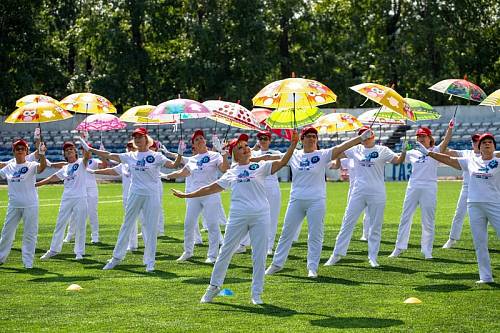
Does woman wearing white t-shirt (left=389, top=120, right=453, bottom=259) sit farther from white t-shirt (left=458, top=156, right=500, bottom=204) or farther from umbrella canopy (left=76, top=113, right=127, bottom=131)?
umbrella canopy (left=76, top=113, right=127, bottom=131)

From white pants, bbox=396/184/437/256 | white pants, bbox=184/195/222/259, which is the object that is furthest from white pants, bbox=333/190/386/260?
white pants, bbox=184/195/222/259

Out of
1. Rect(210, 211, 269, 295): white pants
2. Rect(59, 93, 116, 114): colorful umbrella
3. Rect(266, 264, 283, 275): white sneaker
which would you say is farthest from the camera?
Rect(59, 93, 116, 114): colorful umbrella

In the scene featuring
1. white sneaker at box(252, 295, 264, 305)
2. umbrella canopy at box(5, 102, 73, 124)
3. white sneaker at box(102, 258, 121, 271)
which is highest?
umbrella canopy at box(5, 102, 73, 124)

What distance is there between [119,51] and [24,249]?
38.3 metres

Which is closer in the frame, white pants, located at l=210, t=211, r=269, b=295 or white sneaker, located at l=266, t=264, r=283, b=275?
white pants, located at l=210, t=211, r=269, b=295

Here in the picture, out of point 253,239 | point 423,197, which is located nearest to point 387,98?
point 253,239

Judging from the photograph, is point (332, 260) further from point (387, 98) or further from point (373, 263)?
point (387, 98)

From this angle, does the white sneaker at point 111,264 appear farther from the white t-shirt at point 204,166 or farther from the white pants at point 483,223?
the white pants at point 483,223

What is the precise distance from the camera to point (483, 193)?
13.1 m

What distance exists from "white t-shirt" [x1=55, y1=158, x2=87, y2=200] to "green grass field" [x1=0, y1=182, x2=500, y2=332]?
113 centimetres

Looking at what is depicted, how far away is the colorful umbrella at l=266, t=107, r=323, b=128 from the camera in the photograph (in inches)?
607

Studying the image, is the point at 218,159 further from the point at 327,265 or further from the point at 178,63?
the point at 178,63

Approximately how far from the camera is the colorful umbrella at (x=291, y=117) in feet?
50.6

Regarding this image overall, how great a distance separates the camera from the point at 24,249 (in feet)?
51.9
